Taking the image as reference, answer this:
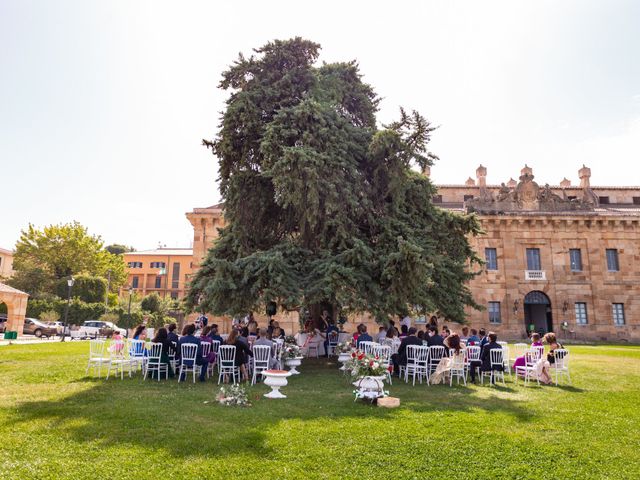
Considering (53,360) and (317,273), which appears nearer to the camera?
(317,273)

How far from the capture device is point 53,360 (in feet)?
51.9

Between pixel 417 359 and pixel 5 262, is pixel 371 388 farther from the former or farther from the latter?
pixel 5 262

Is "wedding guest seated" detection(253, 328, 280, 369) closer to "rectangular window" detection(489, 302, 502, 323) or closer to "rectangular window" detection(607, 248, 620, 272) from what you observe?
"rectangular window" detection(489, 302, 502, 323)

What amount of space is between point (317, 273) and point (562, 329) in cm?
2820

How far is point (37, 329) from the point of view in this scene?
3503cm

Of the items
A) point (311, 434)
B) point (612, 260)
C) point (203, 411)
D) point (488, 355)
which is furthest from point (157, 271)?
point (311, 434)

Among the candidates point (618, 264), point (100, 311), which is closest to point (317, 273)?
point (618, 264)

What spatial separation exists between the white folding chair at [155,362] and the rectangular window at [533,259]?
104 feet

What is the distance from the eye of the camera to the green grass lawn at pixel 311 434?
545 centimetres

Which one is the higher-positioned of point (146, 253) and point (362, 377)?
point (146, 253)

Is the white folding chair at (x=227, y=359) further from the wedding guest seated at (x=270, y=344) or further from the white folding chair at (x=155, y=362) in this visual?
the white folding chair at (x=155, y=362)

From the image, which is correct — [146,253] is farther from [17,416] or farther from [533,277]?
[17,416]

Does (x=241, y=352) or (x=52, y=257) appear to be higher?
(x=52, y=257)

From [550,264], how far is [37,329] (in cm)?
4093
